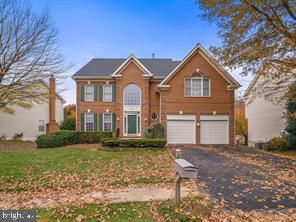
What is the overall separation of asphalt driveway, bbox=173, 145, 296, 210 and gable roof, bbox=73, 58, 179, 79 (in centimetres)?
1405

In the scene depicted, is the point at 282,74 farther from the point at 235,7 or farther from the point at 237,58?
the point at 235,7

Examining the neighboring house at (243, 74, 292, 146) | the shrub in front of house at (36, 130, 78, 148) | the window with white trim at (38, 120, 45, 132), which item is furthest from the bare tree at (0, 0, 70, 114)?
the neighboring house at (243, 74, 292, 146)

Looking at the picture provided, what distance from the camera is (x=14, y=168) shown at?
977 cm

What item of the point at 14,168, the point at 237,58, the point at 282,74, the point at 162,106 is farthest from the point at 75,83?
the point at 282,74

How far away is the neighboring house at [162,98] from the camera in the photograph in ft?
62.8

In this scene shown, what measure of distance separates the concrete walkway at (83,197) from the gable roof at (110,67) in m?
16.8

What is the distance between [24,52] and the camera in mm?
16906

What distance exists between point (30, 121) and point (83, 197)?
23083 mm

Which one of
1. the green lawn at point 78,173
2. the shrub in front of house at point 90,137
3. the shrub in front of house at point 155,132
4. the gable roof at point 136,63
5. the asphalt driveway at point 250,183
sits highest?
the gable roof at point 136,63

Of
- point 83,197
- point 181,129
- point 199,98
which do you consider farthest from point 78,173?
point 199,98

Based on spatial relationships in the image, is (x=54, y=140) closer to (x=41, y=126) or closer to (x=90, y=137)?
(x=90, y=137)

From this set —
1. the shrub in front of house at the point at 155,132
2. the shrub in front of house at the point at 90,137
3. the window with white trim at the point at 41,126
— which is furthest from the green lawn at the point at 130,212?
the window with white trim at the point at 41,126

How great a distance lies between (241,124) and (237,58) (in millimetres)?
16551

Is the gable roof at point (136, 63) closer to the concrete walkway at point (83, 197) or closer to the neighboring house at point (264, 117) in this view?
the neighboring house at point (264, 117)
